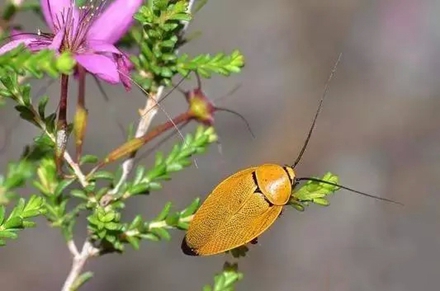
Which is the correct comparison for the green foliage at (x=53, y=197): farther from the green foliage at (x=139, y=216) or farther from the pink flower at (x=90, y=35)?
the pink flower at (x=90, y=35)

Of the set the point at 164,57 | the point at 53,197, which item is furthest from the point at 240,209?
the point at 53,197

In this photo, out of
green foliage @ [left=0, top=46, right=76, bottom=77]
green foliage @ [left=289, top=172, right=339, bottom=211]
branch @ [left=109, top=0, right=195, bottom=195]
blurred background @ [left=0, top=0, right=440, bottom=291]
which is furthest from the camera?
blurred background @ [left=0, top=0, right=440, bottom=291]

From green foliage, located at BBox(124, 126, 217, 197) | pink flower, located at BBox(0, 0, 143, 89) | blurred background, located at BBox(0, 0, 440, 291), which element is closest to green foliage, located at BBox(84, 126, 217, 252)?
green foliage, located at BBox(124, 126, 217, 197)

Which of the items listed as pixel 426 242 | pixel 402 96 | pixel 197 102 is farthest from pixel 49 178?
pixel 402 96

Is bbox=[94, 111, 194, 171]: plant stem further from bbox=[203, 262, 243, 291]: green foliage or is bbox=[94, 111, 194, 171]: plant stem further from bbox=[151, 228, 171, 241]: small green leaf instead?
bbox=[203, 262, 243, 291]: green foliage

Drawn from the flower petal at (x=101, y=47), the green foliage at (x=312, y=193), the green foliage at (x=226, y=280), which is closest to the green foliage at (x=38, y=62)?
the flower petal at (x=101, y=47)

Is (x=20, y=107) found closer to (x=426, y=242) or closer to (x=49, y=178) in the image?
(x=49, y=178)
